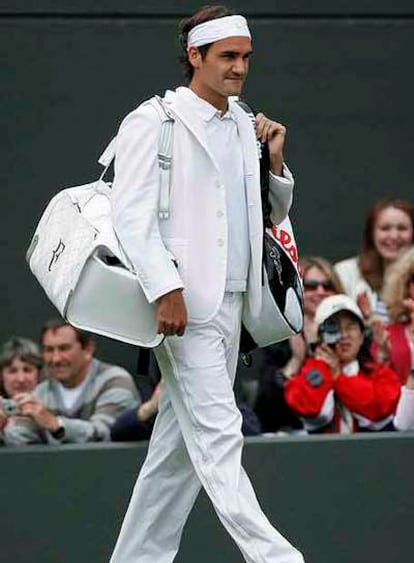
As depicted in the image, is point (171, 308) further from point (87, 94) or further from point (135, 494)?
point (87, 94)

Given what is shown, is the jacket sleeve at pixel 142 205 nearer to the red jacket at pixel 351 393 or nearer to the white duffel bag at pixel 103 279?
the white duffel bag at pixel 103 279

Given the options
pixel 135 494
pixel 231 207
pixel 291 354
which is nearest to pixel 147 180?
pixel 231 207

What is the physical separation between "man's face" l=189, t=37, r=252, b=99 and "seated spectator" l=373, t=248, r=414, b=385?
198 cm

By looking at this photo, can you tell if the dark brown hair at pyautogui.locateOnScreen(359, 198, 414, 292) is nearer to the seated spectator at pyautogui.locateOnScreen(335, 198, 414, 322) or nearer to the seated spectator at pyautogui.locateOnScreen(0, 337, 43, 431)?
the seated spectator at pyautogui.locateOnScreen(335, 198, 414, 322)

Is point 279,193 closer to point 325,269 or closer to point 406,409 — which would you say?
point 406,409

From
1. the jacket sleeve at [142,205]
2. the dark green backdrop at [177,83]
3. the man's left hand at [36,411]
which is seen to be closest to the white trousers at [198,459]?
the jacket sleeve at [142,205]

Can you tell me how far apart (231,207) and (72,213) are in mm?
521

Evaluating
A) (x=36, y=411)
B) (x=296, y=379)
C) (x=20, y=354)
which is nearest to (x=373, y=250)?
(x=296, y=379)

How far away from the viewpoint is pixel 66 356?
787 centimetres

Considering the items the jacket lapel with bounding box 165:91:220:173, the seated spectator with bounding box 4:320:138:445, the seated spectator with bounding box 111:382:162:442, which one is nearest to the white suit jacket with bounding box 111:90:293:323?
the jacket lapel with bounding box 165:91:220:173

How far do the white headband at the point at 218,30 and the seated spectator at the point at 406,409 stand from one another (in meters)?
1.84

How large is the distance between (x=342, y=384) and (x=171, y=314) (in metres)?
1.88

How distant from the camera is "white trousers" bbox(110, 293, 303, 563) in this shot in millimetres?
5777

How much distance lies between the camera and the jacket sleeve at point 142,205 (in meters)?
5.70
